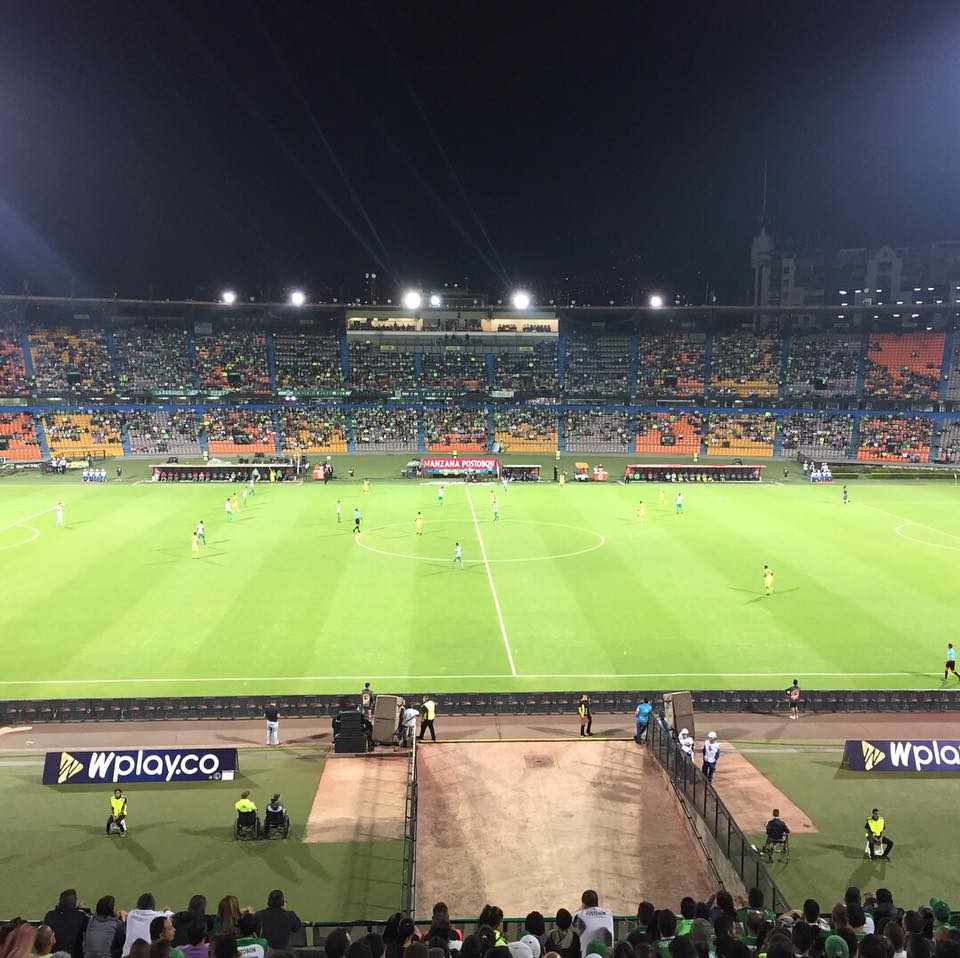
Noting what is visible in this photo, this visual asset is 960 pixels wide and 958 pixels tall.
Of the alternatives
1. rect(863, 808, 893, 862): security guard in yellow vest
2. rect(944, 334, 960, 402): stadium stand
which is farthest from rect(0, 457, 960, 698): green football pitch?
rect(944, 334, 960, 402): stadium stand

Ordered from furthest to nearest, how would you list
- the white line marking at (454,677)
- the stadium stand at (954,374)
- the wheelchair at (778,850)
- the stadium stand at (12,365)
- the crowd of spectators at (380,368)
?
the crowd of spectators at (380,368), the stadium stand at (954,374), the stadium stand at (12,365), the white line marking at (454,677), the wheelchair at (778,850)

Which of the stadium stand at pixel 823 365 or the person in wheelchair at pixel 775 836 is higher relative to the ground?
the stadium stand at pixel 823 365

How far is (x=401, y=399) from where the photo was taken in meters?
80.4

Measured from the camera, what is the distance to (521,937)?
835cm

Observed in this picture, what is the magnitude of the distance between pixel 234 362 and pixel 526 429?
32.8 metres

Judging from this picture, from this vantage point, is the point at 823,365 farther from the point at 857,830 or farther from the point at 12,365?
the point at 12,365

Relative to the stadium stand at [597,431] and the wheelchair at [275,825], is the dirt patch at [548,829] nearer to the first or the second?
the wheelchair at [275,825]

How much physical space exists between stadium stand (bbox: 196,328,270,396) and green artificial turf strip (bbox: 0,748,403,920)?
6602 centimetres

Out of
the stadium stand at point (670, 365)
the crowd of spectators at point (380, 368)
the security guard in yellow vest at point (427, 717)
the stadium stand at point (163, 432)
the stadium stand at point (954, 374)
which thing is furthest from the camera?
the stadium stand at point (670, 365)

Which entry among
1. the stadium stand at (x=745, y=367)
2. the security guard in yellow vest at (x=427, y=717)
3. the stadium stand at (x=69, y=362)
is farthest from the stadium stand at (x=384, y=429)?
the security guard in yellow vest at (x=427, y=717)

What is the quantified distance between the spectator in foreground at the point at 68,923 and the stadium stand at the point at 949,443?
3195 inches

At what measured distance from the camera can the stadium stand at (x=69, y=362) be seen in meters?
76.6

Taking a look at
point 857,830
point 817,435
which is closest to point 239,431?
point 817,435

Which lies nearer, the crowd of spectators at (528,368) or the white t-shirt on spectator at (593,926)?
the white t-shirt on spectator at (593,926)
